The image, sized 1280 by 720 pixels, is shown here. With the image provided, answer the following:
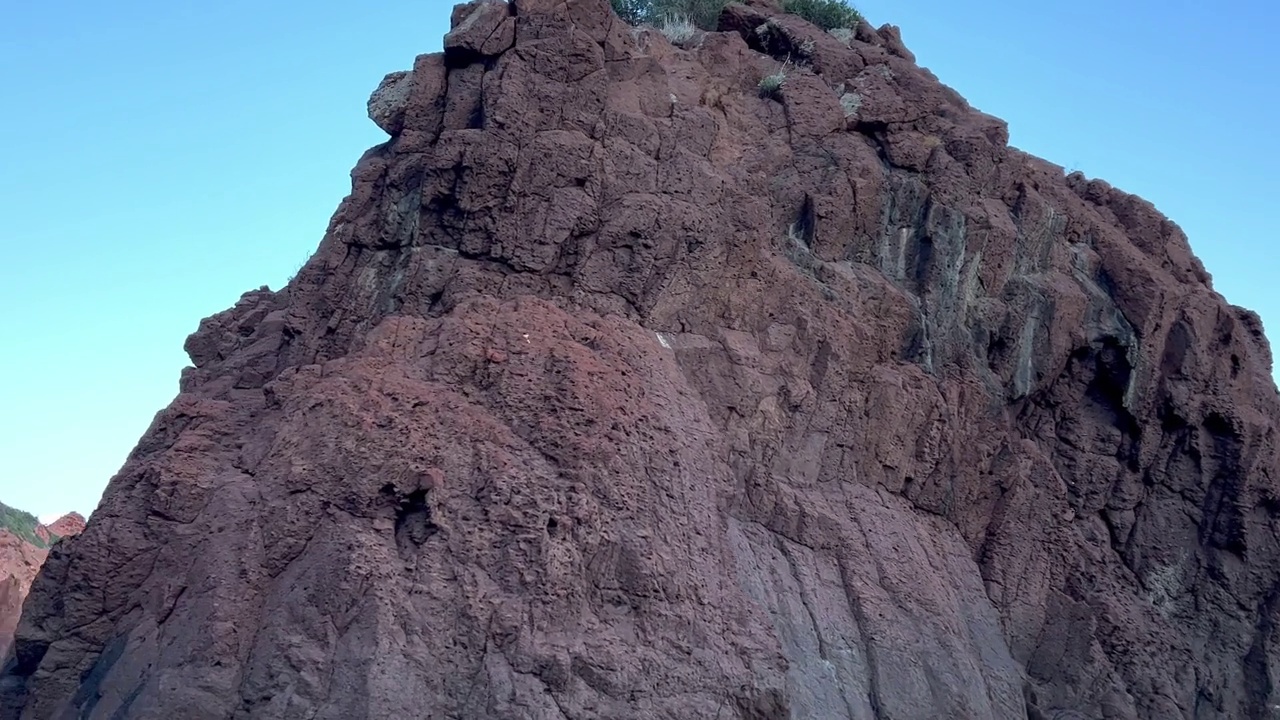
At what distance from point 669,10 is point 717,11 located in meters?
0.76

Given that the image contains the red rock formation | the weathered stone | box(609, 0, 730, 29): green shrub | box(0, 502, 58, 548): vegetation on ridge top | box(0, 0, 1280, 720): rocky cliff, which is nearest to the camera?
box(0, 0, 1280, 720): rocky cliff

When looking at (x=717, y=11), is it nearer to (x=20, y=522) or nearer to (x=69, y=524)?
(x=69, y=524)

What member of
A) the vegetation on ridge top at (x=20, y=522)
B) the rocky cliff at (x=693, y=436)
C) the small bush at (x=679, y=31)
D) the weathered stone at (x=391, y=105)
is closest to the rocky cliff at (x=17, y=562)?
the vegetation on ridge top at (x=20, y=522)

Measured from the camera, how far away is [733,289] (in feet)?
54.9

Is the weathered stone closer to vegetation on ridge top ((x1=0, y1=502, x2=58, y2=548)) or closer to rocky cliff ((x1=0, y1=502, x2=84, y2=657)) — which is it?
rocky cliff ((x1=0, y1=502, x2=84, y2=657))

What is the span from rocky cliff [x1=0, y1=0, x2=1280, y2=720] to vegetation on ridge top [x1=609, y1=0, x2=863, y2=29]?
96 cm

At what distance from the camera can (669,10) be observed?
885 inches

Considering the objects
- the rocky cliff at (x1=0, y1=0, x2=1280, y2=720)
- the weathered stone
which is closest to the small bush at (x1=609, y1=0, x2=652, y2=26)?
the rocky cliff at (x1=0, y1=0, x2=1280, y2=720)

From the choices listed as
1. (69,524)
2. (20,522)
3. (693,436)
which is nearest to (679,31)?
(693,436)

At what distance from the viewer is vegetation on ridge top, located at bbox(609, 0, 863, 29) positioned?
22406 millimetres

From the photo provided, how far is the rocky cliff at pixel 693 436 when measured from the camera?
A: 12.7 metres

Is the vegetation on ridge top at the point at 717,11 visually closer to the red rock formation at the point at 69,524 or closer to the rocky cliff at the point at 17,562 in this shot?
the rocky cliff at the point at 17,562

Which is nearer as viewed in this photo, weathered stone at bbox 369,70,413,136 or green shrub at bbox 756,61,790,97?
weathered stone at bbox 369,70,413,136

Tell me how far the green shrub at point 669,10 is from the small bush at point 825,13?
3.67 ft
